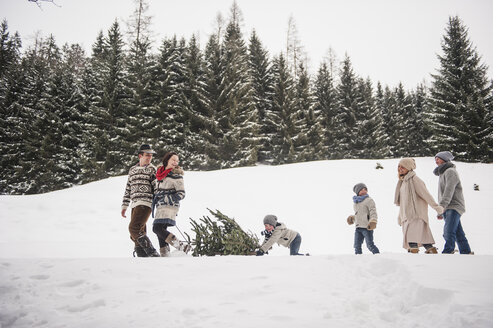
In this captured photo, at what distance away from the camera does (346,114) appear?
28688mm

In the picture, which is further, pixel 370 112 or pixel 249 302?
pixel 370 112

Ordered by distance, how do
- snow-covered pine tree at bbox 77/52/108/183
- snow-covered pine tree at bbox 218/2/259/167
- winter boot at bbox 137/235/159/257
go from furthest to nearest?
snow-covered pine tree at bbox 218/2/259/167 < snow-covered pine tree at bbox 77/52/108/183 < winter boot at bbox 137/235/159/257

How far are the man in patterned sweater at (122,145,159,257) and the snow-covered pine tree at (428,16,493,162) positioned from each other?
20365mm

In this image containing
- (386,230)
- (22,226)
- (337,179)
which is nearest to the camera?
(22,226)

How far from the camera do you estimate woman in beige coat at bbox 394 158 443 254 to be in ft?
15.1

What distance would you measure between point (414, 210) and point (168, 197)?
13.8 feet

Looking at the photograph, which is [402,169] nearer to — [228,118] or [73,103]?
[228,118]

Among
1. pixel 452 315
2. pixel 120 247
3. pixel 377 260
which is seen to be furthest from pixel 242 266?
pixel 120 247

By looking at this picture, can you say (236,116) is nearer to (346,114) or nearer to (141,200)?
(346,114)

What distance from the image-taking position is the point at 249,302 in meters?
2.20

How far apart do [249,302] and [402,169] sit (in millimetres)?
4074

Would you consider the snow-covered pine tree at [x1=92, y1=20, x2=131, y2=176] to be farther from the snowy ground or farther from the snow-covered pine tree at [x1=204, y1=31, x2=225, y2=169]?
the snowy ground

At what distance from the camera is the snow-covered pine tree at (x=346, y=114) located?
2784 cm

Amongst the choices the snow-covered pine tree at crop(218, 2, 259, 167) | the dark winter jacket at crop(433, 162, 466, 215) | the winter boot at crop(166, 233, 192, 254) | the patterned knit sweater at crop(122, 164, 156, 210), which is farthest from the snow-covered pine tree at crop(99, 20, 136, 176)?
the dark winter jacket at crop(433, 162, 466, 215)
